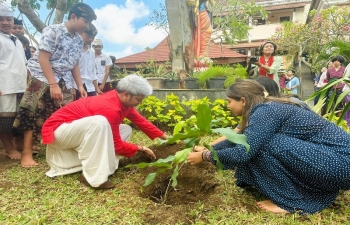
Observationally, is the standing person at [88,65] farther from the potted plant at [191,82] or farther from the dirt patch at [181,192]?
the potted plant at [191,82]

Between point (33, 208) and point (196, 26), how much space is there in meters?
5.01

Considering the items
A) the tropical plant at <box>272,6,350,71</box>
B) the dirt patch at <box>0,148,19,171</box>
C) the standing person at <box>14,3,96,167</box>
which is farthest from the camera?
the tropical plant at <box>272,6,350,71</box>

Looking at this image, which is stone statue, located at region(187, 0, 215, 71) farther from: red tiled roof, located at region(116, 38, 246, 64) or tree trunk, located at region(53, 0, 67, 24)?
red tiled roof, located at region(116, 38, 246, 64)

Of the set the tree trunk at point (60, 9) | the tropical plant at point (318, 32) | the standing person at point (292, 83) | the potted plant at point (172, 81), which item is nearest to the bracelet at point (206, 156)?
the potted plant at point (172, 81)

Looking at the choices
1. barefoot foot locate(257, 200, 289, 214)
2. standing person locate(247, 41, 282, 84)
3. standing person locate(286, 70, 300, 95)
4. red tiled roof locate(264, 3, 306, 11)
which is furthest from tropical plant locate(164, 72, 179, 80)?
red tiled roof locate(264, 3, 306, 11)

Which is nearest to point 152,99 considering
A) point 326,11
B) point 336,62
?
point 336,62

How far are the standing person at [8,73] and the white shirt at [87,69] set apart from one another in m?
0.76

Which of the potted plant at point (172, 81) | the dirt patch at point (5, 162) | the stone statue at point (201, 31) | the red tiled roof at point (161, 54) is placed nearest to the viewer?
the dirt patch at point (5, 162)

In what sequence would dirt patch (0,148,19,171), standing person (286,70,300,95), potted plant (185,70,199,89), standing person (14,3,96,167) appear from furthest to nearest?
→ 1. standing person (286,70,300,95)
2. potted plant (185,70,199,89)
3. dirt patch (0,148,19,171)
4. standing person (14,3,96,167)

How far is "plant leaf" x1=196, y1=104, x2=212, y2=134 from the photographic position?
1.52 metres

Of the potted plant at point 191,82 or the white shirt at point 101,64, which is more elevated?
the white shirt at point 101,64

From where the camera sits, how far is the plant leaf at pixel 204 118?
4.99 feet

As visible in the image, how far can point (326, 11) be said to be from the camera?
9.25 meters

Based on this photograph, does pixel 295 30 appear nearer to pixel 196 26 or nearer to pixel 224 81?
pixel 196 26
